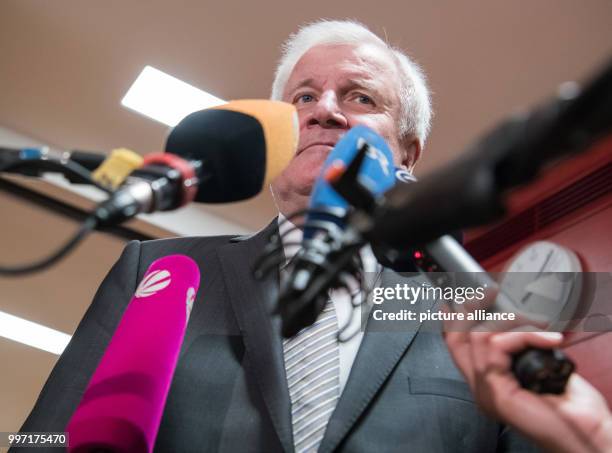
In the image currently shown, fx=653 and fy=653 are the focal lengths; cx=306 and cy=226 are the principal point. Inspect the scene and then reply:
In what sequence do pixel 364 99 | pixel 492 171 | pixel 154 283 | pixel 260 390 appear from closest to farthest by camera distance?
1. pixel 492 171
2. pixel 154 283
3. pixel 260 390
4. pixel 364 99

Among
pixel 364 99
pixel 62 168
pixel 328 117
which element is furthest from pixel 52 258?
pixel 364 99

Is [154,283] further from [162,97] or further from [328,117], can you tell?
[162,97]

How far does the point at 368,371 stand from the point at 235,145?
449mm

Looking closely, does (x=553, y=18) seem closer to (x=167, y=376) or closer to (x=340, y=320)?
(x=340, y=320)

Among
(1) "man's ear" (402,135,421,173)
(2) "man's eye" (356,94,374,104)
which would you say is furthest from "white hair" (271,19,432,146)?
(2) "man's eye" (356,94,374,104)

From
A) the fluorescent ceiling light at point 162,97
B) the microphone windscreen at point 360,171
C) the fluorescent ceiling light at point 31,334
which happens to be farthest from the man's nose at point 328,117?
the fluorescent ceiling light at point 31,334

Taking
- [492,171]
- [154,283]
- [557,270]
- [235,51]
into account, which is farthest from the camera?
[235,51]

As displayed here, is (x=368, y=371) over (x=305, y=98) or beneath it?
beneath

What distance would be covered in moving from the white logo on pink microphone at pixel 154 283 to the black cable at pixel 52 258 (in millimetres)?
343

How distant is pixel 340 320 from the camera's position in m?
1.05

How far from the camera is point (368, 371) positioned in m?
0.95

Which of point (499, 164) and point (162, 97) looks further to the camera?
point (162, 97)

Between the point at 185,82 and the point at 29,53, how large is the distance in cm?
72

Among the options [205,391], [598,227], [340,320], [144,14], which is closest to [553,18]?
[598,227]
